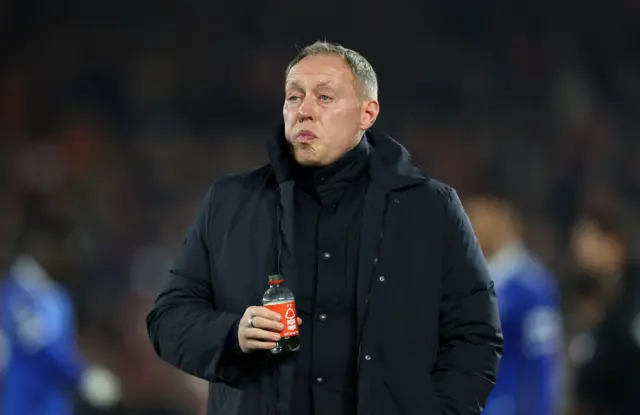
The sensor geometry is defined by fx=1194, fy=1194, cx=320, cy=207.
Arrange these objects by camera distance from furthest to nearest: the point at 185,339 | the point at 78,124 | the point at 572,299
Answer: the point at 78,124 → the point at 572,299 → the point at 185,339

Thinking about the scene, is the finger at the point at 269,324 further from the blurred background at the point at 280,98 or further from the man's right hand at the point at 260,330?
the blurred background at the point at 280,98

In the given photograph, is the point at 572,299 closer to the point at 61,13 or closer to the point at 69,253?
the point at 69,253

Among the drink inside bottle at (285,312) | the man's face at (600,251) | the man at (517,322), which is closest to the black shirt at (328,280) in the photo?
the drink inside bottle at (285,312)

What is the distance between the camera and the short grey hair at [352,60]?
8.62 ft

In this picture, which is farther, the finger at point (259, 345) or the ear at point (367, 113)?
the ear at point (367, 113)

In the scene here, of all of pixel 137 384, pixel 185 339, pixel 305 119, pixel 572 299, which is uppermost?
pixel 305 119

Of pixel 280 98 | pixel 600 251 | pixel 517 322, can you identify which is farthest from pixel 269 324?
pixel 280 98

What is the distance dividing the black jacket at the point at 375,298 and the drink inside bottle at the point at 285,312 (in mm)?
81

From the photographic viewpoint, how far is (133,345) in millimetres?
8734

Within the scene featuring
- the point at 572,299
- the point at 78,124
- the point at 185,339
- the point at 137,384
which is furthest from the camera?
the point at 78,124

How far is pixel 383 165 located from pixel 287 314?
46 cm

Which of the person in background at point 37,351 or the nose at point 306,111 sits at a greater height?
the nose at point 306,111

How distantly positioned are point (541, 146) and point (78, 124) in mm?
3985

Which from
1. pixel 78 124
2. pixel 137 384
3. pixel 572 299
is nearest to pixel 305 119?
pixel 137 384
